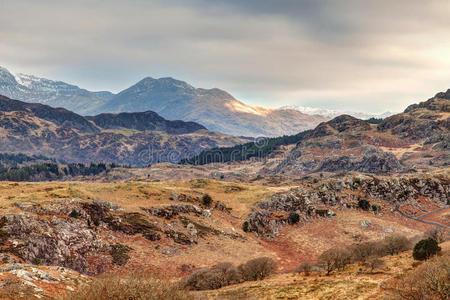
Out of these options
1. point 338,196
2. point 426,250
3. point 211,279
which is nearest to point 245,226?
point 338,196

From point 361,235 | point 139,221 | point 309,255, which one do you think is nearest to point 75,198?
point 139,221

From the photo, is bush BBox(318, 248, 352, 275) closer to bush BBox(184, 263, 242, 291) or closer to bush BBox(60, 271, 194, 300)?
bush BBox(184, 263, 242, 291)

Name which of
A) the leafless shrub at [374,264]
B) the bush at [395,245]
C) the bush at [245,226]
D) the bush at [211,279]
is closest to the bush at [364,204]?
the bush at [245,226]

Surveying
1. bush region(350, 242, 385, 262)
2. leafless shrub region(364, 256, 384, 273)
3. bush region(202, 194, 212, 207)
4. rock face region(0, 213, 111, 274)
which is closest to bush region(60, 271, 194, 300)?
leafless shrub region(364, 256, 384, 273)

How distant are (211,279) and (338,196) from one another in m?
77.6

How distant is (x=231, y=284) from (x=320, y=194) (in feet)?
233

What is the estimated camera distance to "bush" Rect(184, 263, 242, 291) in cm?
4797

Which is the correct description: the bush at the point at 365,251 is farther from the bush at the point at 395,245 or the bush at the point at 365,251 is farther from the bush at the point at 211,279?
the bush at the point at 211,279

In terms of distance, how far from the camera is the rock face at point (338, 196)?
96.9 meters

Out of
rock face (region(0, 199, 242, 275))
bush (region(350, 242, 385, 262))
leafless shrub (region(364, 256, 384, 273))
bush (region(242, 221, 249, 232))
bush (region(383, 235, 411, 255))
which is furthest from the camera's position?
bush (region(242, 221, 249, 232))

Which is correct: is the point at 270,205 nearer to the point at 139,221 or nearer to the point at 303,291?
the point at 139,221

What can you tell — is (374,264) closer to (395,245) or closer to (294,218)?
(395,245)

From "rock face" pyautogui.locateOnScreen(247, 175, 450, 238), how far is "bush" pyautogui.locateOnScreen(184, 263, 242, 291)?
4129 centimetres

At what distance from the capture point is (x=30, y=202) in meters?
62.7
